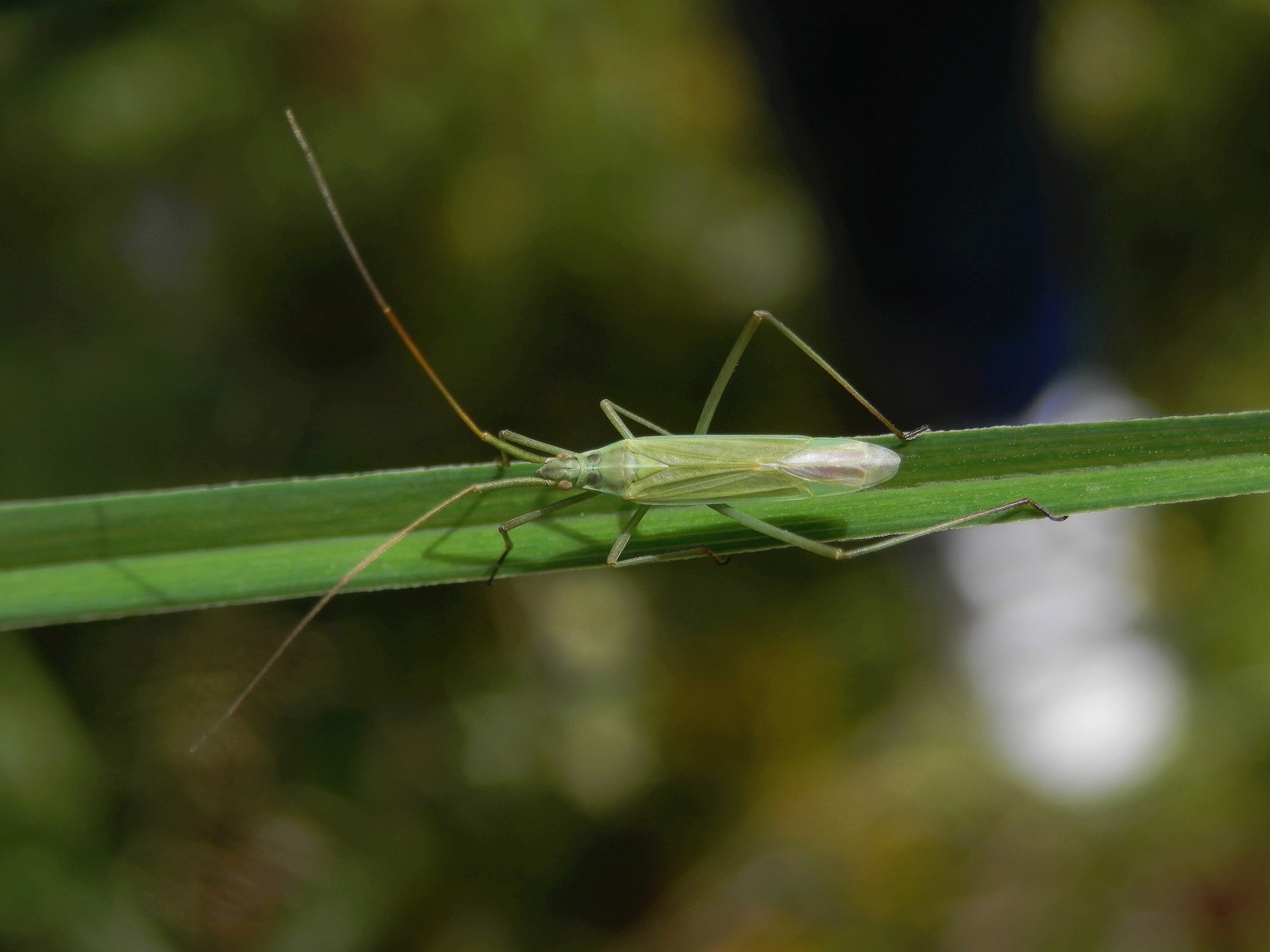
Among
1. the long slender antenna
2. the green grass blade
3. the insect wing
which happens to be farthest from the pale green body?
the long slender antenna

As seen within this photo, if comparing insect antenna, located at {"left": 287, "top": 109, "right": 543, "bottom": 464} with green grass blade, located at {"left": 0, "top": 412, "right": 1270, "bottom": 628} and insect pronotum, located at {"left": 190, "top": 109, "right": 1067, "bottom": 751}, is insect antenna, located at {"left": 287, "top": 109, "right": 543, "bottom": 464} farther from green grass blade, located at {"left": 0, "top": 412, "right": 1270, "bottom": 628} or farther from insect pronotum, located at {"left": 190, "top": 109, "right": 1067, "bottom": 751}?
green grass blade, located at {"left": 0, "top": 412, "right": 1270, "bottom": 628}

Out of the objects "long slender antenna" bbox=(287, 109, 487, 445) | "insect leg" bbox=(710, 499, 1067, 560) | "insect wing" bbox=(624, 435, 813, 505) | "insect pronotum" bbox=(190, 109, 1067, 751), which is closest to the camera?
"long slender antenna" bbox=(287, 109, 487, 445)

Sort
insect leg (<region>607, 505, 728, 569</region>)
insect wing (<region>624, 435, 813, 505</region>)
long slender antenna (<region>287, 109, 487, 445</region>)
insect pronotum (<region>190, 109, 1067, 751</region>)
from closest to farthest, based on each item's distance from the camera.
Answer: long slender antenna (<region>287, 109, 487, 445</region>) < insect pronotum (<region>190, 109, 1067, 751</region>) < insect leg (<region>607, 505, 728, 569</region>) < insect wing (<region>624, 435, 813, 505</region>)

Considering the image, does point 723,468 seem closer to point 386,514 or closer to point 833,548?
point 833,548

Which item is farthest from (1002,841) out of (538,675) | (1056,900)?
(538,675)

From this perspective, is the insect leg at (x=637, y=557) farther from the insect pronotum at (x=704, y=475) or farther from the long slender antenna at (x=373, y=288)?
the long slender antenna at (x=373, y=288)

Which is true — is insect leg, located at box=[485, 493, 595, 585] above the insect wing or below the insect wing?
below

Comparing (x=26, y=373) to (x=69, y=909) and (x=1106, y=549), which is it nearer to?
(x=69, y=909)
